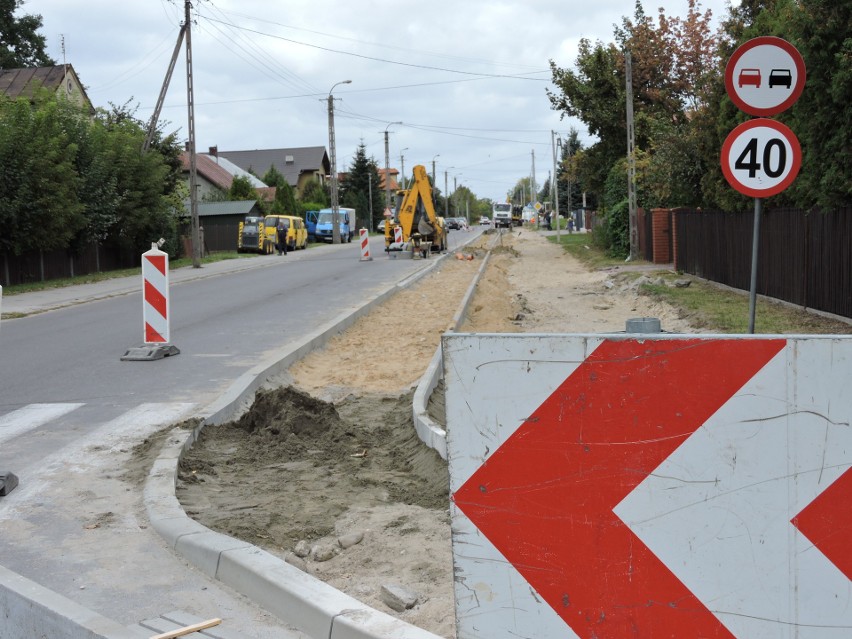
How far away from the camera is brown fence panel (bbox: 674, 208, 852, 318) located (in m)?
14.2

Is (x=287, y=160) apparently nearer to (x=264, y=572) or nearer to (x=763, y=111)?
(x=763, y=111)

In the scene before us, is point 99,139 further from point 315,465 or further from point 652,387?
point 652,387

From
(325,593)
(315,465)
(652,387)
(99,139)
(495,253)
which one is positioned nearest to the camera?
(652,387)

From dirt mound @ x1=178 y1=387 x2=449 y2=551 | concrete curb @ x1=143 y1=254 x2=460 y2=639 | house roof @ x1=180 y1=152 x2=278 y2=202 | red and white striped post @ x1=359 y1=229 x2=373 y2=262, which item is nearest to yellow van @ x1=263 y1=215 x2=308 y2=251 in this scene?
red and white striped post @ x1=359 y1=229 x2=373 y2=262

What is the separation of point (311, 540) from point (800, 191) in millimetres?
12328

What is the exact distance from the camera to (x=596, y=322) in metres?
17.6

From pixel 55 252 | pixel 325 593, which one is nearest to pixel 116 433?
pixel 325 593

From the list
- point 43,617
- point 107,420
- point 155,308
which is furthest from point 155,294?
point 43,617

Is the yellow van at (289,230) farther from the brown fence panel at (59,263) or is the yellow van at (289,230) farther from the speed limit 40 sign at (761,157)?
the speed limit 40 sign at (761,157)

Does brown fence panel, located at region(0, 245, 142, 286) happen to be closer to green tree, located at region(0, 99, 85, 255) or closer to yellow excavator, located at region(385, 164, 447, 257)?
green tree, located at region(0, 99, 85, 255)

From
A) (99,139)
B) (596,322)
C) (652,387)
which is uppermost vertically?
(99,139)

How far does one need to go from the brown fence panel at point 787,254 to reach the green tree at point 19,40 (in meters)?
50.6

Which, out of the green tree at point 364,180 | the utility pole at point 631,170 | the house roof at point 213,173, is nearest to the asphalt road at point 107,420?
the utility pole at point 631,170

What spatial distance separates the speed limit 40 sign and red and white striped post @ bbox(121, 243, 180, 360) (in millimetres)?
6999
